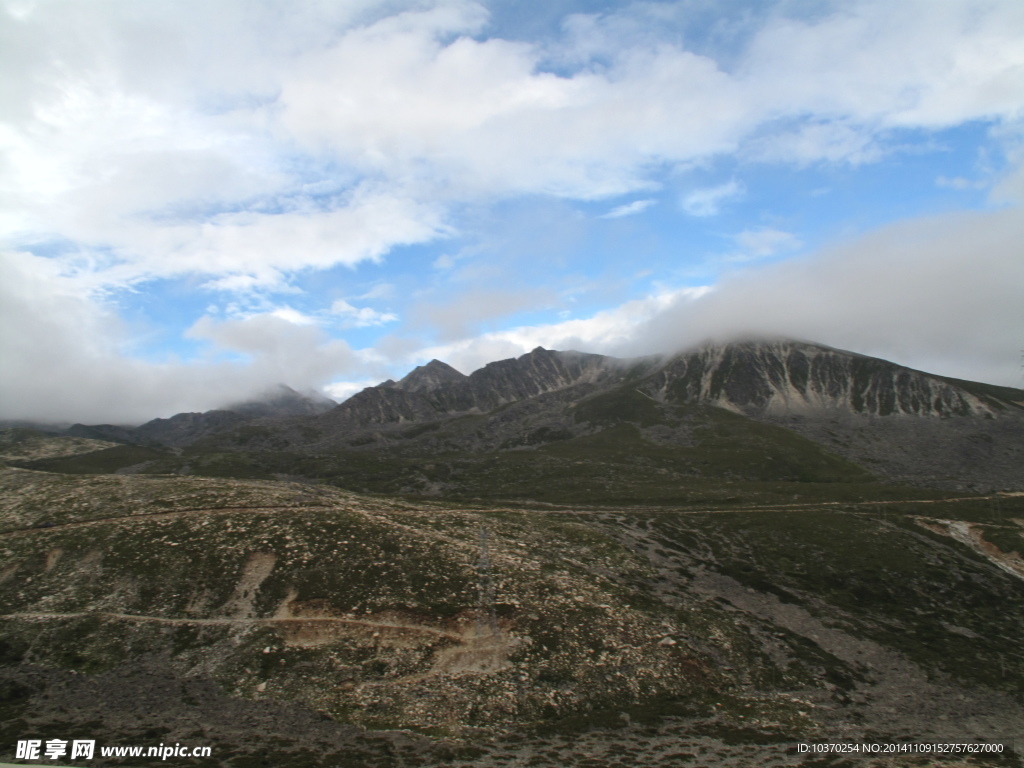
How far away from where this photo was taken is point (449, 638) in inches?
1853

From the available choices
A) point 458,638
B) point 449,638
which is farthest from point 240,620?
point 458,638

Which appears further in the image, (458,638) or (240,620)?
(240,620)

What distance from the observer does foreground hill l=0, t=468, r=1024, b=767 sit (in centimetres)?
3675

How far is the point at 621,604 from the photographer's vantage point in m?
56.2

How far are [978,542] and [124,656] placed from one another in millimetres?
121748
